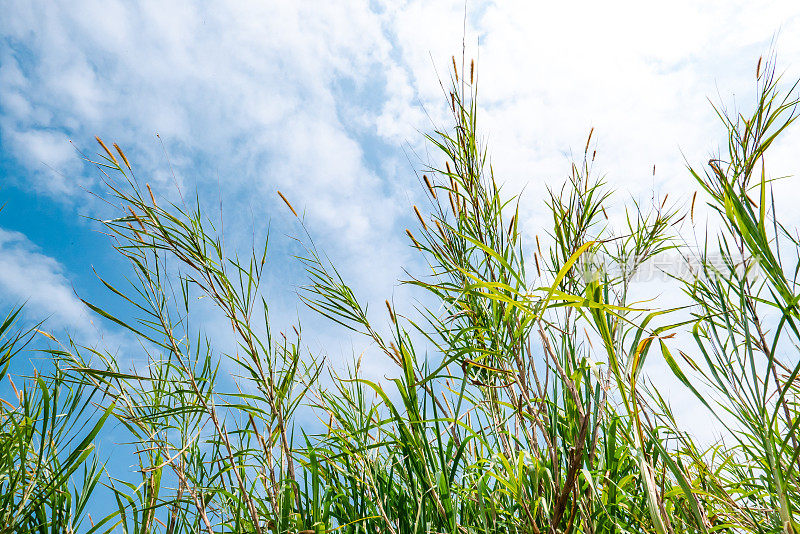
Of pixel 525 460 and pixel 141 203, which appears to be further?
pixel 141 203

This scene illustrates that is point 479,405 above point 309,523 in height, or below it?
above

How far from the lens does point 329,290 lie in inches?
64.2

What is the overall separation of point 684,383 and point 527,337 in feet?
1.34

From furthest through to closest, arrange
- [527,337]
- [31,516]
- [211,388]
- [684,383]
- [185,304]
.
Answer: [185,304]
[211,388]
[527,337]
[31,516]
[684,383]

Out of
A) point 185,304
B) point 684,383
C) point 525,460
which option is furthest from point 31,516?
point 684,383

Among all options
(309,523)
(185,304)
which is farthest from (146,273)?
(309,523)

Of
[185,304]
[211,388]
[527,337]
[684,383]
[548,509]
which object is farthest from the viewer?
[185,304]

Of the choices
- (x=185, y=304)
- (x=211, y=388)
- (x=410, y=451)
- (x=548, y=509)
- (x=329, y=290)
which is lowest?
(x=548, y=509)

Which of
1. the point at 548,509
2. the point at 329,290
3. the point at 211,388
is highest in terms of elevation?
the point at 329,290

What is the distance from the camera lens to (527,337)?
117 centimetres

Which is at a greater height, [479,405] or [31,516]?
[479,405]

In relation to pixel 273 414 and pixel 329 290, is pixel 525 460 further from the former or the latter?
pixel 329 290

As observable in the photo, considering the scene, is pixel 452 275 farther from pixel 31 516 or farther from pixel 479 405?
pixel 31 516

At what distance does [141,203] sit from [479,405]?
1.06 meters
